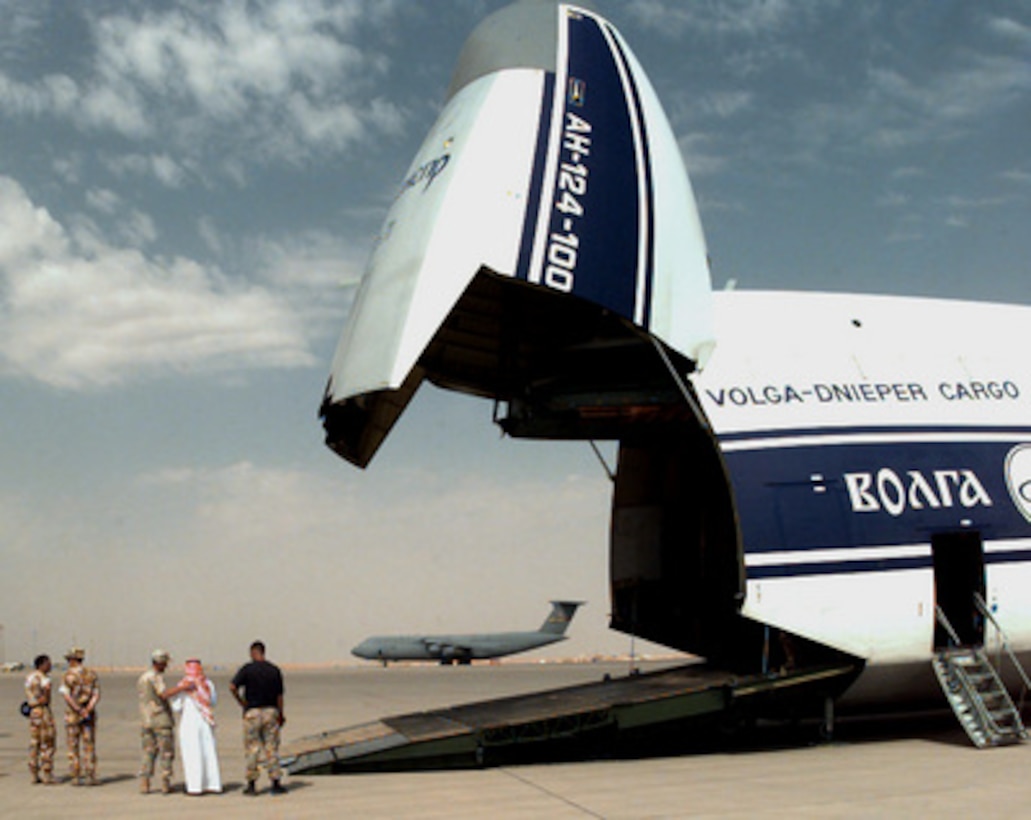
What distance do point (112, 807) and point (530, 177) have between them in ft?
27.3

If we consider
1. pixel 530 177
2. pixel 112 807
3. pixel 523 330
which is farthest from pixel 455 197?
pixel 112 807

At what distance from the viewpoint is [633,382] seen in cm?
1642

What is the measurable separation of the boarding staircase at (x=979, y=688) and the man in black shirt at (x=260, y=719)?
8.69 meters

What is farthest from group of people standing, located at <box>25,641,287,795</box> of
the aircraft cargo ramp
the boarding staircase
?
the boarding staircase

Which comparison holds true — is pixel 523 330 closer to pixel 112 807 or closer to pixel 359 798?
pixel 359 798

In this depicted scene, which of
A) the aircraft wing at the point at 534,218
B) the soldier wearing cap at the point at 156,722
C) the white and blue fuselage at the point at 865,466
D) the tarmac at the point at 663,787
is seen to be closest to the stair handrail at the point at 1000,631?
the white and blue fuselage at the point at 865,466

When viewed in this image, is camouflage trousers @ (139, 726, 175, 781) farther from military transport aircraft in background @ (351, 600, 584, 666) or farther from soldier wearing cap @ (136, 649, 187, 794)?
military transport aircraft in background @ (351, 600, 584, 666)

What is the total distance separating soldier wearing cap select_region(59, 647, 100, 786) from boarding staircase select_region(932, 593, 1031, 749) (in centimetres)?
1066

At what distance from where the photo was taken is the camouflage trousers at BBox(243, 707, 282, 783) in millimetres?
11203

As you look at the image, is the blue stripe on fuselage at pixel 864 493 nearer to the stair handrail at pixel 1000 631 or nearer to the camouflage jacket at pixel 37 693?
the stair handrail at pixel 1000 631

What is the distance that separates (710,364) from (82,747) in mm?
9167

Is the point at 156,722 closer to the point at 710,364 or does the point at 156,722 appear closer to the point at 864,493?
the point at 710,364

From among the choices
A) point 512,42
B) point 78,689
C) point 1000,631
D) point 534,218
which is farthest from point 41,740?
point 1000,631

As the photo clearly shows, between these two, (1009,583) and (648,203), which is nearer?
(648,203)
